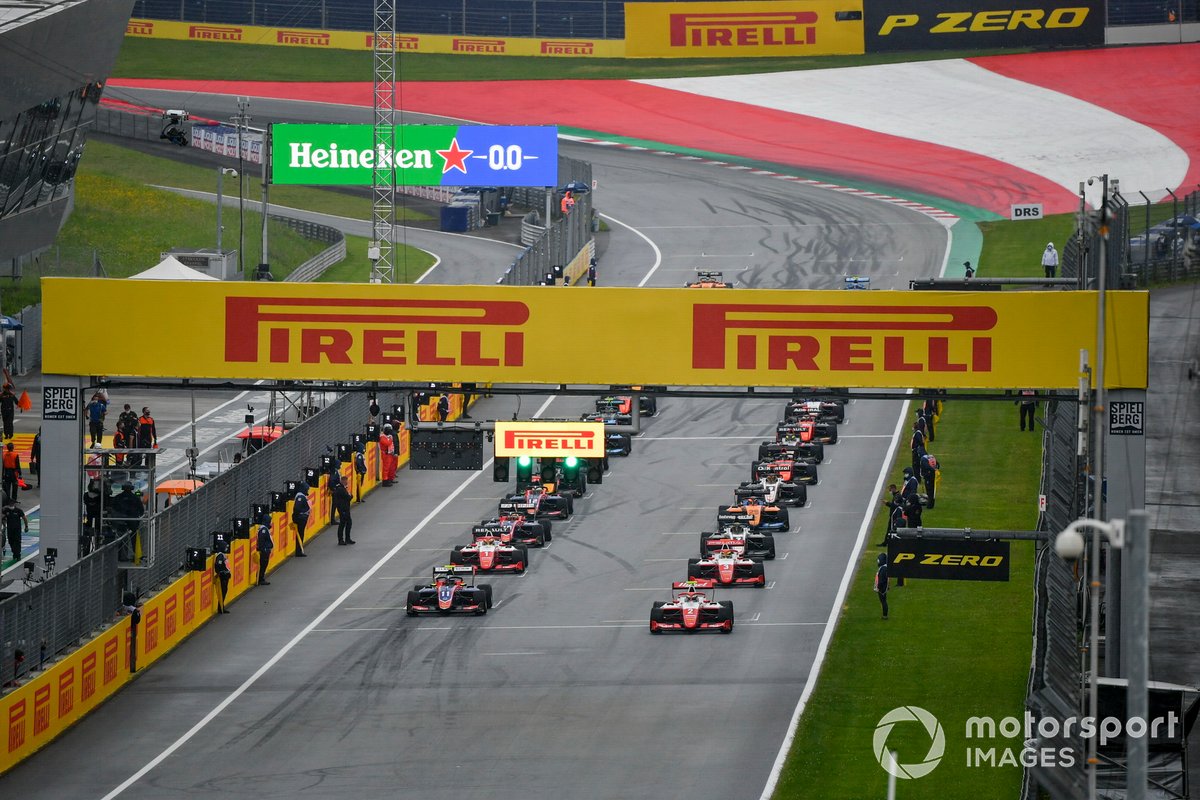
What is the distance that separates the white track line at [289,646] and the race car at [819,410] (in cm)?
830

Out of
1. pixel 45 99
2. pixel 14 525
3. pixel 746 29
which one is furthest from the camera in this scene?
pixel 746 29

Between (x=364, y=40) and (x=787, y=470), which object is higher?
(x=364, y=40)

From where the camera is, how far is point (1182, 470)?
4609 cm

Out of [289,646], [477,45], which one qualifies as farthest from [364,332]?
[477,45]

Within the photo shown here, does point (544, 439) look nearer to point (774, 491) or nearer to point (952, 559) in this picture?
point (952, 559)

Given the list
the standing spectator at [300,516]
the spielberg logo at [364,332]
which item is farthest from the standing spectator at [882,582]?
the standing spectator at [300,516]

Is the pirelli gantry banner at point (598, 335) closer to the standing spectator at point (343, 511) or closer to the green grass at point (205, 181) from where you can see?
the standing spectator at point (343, 511)

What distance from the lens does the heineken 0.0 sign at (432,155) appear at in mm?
65625

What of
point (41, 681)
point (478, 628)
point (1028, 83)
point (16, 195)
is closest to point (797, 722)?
point (478, 628)

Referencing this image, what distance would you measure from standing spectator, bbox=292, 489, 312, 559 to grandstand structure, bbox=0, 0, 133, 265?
16343mm

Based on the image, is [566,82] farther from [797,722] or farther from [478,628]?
[797,722]

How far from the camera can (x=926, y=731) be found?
30156 mm

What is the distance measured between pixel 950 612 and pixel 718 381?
8648mm

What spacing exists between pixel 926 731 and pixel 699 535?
43.7ft
